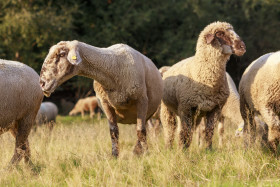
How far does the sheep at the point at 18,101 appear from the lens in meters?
6.32

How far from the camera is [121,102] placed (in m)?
6.60

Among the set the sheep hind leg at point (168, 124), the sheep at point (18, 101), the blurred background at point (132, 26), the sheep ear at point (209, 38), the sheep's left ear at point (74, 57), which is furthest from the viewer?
the blurred background at point (132, 26)

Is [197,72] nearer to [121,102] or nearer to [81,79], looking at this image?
[121,102]

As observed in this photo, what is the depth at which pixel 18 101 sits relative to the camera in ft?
21.3

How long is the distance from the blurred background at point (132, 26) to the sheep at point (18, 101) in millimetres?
12401

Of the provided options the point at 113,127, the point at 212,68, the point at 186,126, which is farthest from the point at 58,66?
the point at 212,68

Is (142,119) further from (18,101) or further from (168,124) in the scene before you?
(18,101)

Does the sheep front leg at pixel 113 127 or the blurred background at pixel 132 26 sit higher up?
the blurred background at pixel 132 26

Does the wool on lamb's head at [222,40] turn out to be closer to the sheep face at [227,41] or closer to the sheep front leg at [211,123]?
the sheep face at [227,41]

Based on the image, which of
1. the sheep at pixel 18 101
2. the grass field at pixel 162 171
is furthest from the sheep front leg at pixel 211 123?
the sheep at pixel 18 101

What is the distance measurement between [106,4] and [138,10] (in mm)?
1964

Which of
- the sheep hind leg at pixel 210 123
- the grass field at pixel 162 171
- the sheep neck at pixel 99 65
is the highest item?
the sheep neck at pixel 99 65

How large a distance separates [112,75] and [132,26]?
53.4 feet

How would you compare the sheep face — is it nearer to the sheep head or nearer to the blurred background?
the sheep head
